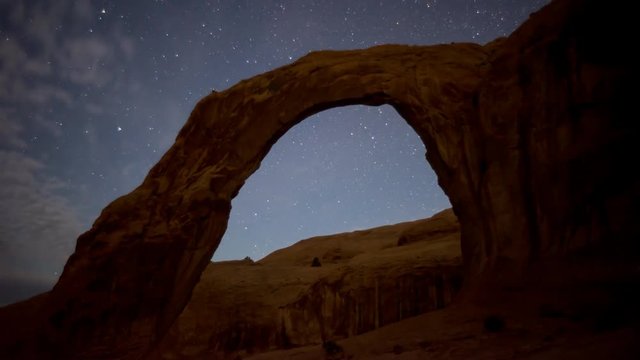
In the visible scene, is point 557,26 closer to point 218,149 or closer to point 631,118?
point 631,118

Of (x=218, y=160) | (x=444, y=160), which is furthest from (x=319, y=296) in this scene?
(x=444, y=160)

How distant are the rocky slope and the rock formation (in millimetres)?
2891

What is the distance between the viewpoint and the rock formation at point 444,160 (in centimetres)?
958

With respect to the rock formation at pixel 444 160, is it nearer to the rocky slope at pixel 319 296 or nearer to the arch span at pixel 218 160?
the arch span at pixel 218 160

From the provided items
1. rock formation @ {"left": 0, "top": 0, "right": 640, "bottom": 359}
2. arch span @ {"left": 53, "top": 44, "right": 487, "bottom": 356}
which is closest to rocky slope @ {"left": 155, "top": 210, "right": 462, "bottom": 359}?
arch span @ {"left": 53, "top": 44, "right": 487, "bottom": 356}

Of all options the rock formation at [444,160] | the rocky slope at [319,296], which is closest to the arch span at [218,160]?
the rock formation at [444,160]

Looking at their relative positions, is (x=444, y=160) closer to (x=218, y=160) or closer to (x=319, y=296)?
(x=218, y=160)

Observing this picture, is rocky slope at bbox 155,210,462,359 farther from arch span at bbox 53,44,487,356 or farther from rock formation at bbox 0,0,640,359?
rock formation at bbox 0,0,640,359

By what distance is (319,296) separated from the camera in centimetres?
2234

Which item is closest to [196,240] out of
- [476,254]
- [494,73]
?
[476,254]

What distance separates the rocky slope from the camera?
62.1 ft

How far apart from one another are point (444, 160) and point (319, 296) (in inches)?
496

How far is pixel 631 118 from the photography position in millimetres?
9023

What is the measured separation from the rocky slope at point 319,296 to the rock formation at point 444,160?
2891 millimetres
